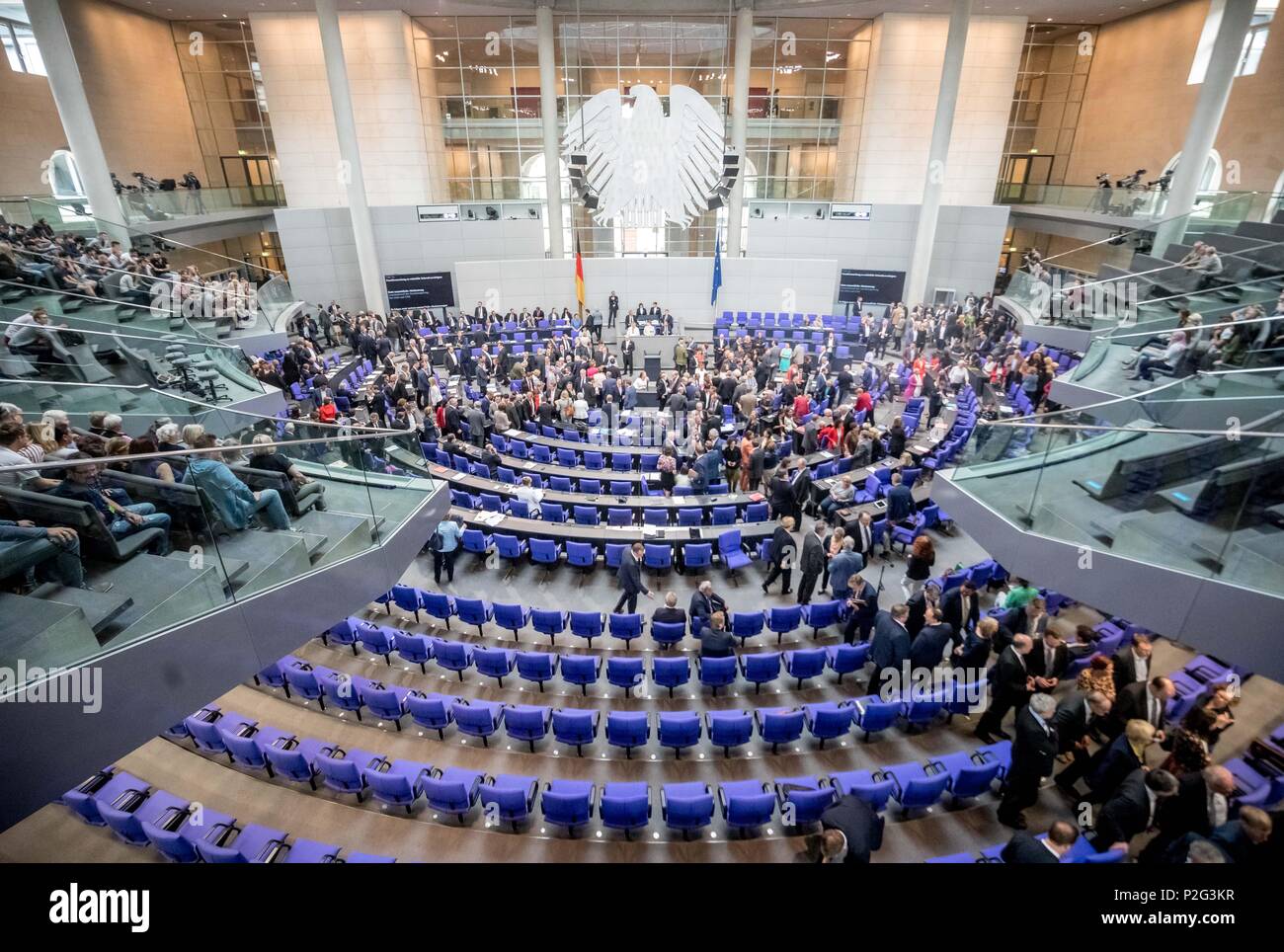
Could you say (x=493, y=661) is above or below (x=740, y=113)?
below

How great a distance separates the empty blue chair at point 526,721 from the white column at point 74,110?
631 inches

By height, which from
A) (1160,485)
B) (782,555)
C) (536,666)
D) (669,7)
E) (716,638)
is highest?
(669,7)

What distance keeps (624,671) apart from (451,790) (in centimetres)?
232

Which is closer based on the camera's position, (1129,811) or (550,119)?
(1129,811)

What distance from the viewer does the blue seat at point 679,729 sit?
6480 mm

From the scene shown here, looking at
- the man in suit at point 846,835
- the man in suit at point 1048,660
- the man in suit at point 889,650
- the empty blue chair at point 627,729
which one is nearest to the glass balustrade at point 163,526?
the empty blue chair at point 627,729

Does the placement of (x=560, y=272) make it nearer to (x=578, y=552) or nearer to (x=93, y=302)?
(x=93, y=302)

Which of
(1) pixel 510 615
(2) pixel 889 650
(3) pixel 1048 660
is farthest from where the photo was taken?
(1) pixel 510 615

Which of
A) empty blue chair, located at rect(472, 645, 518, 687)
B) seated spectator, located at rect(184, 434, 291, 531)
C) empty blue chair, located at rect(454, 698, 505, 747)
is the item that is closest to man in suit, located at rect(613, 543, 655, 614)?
empty blue chair, located at rect(472, 645, 518, 687)

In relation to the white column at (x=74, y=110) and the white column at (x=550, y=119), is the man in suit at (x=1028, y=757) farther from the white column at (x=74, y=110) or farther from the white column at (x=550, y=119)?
the white column at (x=550, y=119)

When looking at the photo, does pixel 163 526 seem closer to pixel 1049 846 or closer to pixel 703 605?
pixel 703 605

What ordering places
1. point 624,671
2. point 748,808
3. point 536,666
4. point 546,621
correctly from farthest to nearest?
point 546,621 < point 536,666 < point 624,671 < point 748,808

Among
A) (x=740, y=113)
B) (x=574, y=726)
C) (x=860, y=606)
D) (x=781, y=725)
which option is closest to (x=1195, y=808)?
(x=781, y=725)

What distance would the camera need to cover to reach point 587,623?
26.5ft
